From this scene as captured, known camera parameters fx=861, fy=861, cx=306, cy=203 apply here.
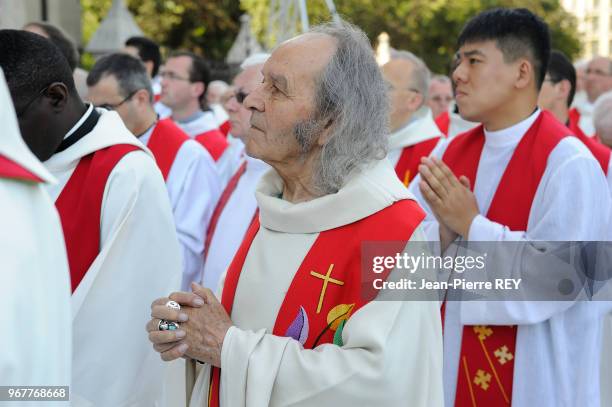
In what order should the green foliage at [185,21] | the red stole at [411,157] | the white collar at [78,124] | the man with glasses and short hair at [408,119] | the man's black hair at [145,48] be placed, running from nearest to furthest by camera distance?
the white collar at [78,124] → the red stole at [411,157] → the man with glasses and short hair at [408,119] → the man's black hair at [145,48] → the green foliage at [185,21]

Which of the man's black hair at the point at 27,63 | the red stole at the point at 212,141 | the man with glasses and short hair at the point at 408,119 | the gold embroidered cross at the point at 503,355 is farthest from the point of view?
the red stole at the point at 212,141

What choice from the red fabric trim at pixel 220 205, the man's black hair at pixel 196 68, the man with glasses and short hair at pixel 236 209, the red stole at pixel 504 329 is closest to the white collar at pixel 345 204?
the red stole at pixel 504 329

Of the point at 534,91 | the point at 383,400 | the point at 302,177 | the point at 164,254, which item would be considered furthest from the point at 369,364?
the point at 534,91

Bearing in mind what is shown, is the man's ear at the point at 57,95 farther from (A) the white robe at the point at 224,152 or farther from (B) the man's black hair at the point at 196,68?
(B) the man's black hair at the point at 196,68

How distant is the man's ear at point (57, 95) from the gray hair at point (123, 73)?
2.18 meters

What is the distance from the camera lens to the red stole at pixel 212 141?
734 centimetres

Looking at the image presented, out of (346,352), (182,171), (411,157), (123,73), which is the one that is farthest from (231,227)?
(346,352)

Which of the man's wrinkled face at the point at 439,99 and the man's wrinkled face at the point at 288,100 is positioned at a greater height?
the man's wrinkled face at the point at 439,99

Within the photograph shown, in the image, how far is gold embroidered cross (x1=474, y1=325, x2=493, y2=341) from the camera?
3.65m

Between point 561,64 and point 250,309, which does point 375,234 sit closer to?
point 250,309

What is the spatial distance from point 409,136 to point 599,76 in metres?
4.17

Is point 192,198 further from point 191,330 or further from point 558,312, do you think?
point 191,330

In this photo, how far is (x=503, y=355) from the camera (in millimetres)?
3629

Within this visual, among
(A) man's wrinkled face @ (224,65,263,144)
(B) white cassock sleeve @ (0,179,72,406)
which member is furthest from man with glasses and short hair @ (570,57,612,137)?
(B) white cassock sleeve @ (0,179,72,406)
